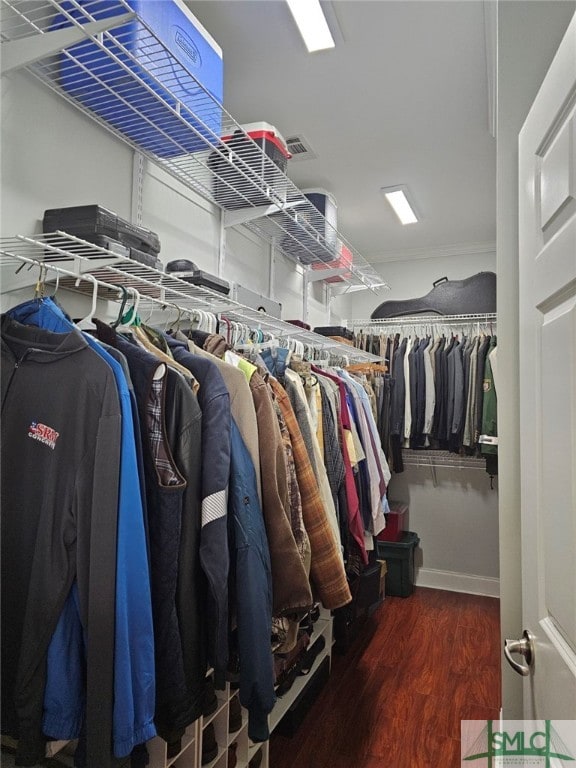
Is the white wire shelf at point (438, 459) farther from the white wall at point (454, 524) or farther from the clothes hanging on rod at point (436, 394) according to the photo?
the clothes hanging on rod at point (436, 394)

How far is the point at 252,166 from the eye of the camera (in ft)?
6.72

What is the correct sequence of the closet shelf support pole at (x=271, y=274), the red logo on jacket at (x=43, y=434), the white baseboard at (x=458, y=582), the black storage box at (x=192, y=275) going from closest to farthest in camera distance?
the red logo on jacket at (x=43, y=434), the black storage box at (x=192, y=275), the closet shelf support pole at (x=271, y=274), the white baseboard at (x=458, y=582)

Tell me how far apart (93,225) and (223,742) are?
160 cm

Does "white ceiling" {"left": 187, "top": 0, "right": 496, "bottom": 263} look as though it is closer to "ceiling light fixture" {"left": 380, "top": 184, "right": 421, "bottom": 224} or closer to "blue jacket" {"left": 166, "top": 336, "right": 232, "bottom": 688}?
"ceiling light fixture" {"left": 380, "top": 184, "right": 421, "bottom": 224}

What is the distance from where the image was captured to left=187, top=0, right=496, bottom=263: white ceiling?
1741 millimetres

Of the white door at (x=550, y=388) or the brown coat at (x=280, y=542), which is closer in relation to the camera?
the white door at (x=550, y=388)

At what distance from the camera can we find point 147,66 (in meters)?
1.37

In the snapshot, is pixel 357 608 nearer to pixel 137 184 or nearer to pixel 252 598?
pixel 252 598

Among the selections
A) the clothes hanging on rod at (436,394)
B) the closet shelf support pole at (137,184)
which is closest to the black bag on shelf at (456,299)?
the clothes hanging on rod at (436,394)

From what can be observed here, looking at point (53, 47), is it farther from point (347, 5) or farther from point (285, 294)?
point (285, 294)

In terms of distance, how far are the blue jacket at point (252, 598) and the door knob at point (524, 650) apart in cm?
53

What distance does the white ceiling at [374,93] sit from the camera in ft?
5.71

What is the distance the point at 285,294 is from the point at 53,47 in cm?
217

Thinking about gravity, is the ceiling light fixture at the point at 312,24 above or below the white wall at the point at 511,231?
above
